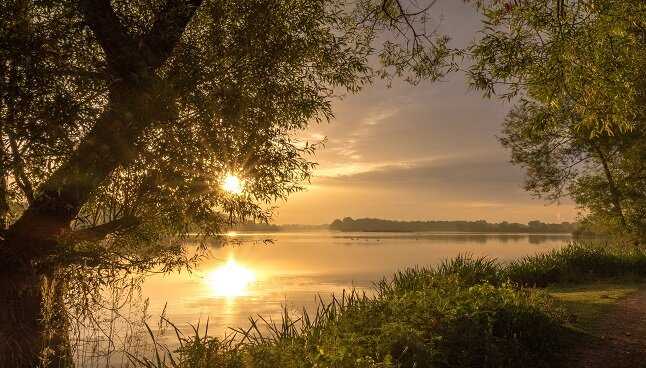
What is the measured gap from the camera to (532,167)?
101 feet

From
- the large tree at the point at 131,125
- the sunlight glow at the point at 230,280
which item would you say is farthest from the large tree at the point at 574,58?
the sunlight glow at the point at 230,280

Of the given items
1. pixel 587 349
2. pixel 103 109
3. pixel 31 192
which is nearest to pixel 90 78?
pixel 103 109

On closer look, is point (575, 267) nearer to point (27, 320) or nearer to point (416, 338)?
point (416, 338)

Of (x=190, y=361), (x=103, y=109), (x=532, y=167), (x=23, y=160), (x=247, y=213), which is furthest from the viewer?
(x=532, y=167)

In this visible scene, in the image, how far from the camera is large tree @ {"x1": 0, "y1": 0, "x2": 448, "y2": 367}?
8.67m

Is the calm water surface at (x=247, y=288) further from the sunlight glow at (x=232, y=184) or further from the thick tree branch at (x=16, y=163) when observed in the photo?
the thick tree branch at (x=16, y=163)

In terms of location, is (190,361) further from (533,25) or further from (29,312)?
(533,25)

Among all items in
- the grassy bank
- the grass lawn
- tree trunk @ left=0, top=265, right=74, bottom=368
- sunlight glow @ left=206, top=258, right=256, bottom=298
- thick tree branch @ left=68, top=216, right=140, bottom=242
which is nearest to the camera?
the grassy bank

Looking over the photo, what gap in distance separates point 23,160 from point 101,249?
11.7ft

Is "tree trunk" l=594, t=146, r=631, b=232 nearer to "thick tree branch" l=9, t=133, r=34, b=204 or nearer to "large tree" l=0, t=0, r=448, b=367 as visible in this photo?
"large tree" l=0, t=0, r=448, b=367

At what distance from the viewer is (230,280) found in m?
29.2

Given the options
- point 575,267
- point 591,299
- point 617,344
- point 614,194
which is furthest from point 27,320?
point 614,194

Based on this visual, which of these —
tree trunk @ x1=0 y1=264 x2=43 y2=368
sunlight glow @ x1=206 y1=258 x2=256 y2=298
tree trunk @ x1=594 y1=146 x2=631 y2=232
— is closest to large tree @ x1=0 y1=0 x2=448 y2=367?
tree trunk @ x1=0 y1=264 x2=43 y2=368

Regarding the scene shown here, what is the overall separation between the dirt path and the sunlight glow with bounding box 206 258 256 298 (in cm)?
1500
